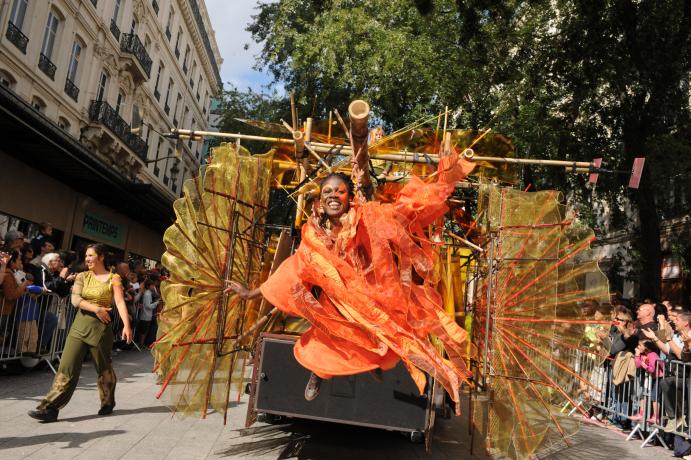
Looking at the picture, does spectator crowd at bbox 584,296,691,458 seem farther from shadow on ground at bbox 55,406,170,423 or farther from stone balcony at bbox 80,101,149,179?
stone balcony at bbox 80,101,149,179

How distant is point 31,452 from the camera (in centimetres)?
442

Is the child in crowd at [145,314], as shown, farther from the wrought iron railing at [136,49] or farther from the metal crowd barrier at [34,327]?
the wrought iron railing at [136,49]

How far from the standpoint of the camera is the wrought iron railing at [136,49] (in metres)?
24.6

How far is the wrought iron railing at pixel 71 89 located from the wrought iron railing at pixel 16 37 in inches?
129

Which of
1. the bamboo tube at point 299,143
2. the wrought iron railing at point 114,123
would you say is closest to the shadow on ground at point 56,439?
the bamboo tube at point 299,143

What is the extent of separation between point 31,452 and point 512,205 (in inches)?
179

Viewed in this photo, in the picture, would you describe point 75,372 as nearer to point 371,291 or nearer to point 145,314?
point 371,291

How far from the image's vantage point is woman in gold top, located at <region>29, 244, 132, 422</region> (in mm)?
5449

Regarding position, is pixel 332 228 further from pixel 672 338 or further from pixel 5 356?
Answer: pixel 672 338

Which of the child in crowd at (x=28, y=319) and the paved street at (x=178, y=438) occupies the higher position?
the child in crowd at (x=28, y=319)

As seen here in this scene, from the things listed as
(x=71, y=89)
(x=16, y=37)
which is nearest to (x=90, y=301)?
(x=16, y=37)

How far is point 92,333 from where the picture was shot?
5730 millimetres

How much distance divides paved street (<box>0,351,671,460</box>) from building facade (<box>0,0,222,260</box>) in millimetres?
2628

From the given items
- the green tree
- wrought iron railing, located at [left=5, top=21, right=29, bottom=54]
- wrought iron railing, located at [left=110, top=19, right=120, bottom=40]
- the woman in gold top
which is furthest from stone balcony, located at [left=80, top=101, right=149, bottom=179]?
the woman in gold top
